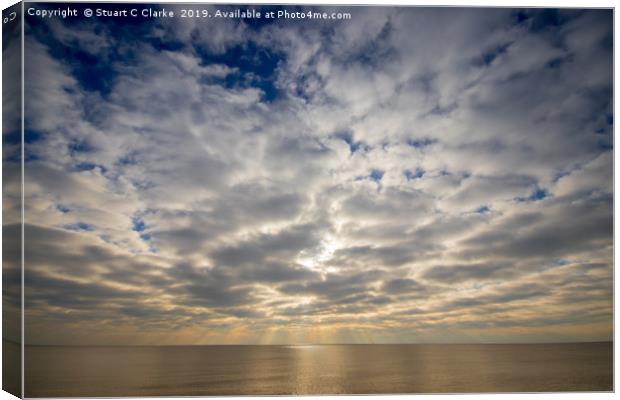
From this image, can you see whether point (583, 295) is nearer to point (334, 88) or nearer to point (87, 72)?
point (334, 88)

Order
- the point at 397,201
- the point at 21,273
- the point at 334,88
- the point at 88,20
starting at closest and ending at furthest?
the point at 21,273 → the point at 88,20 → the point at 334,88 → the point at 397,201

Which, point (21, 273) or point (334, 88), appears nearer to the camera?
point (21, 273)

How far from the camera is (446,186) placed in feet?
26.5

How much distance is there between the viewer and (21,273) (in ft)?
21.6

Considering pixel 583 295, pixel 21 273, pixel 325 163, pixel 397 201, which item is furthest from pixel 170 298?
pixel 583 295

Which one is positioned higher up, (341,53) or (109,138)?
(341,53)

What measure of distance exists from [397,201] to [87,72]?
526cm

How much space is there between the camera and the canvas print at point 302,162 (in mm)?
7176

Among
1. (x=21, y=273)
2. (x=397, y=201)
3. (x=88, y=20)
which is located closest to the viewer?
(x=21, y=273)

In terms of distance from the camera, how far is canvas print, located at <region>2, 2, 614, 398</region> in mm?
7176

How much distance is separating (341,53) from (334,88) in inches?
21.1

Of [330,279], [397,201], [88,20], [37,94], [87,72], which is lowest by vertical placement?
[330,279]

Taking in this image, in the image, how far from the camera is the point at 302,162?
26.1ft

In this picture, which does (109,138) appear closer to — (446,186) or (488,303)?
(446,186)
